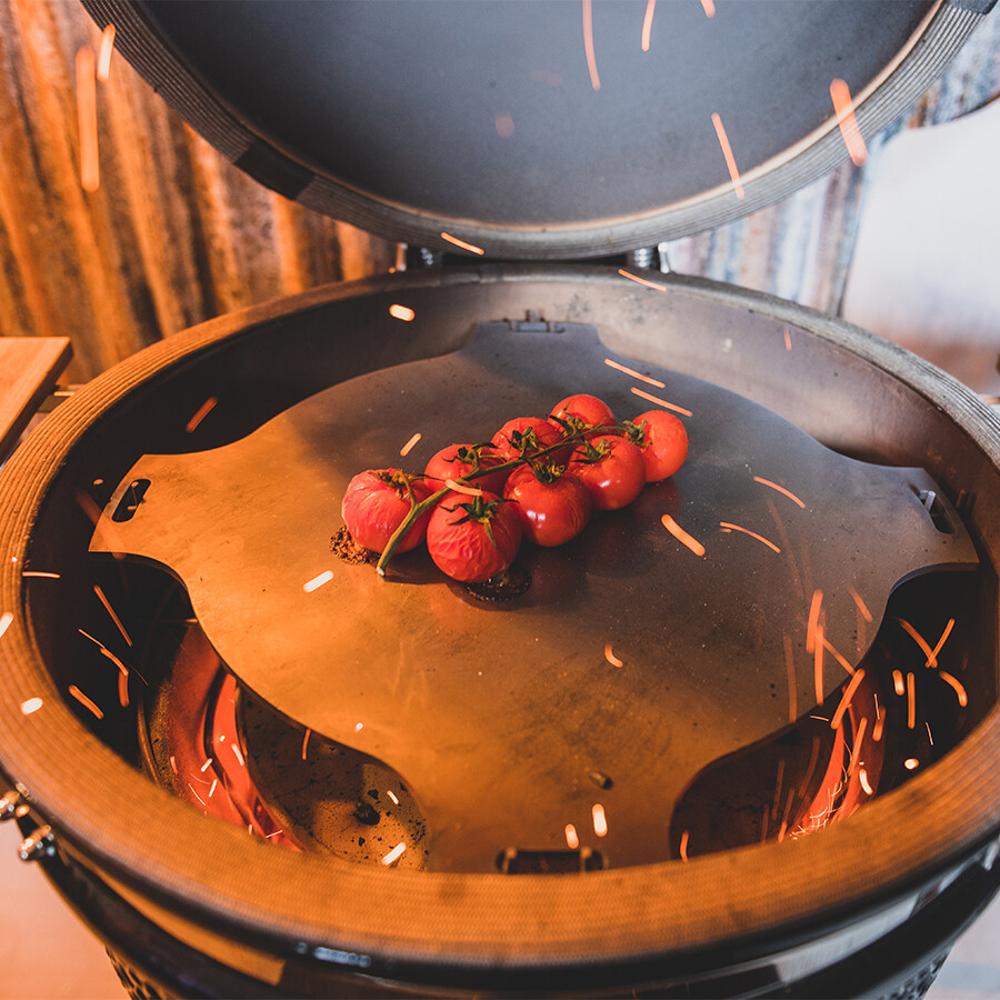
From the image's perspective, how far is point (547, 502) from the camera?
112cm

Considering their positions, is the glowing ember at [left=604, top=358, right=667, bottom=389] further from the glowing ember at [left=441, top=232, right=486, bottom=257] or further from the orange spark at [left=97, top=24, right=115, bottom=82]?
the orange spark at [left=97, top=24, right=115, bottom=82]

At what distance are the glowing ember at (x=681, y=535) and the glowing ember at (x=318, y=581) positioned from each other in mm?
484

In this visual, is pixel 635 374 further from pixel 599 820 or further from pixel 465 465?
pixel 599 820

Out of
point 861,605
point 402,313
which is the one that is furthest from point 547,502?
point 402,313

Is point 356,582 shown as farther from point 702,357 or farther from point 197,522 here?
point 702,357

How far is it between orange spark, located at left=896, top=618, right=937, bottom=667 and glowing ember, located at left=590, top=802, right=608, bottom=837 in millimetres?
674

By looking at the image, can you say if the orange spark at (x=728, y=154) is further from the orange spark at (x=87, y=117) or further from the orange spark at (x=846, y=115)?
the orange spark at (x=87, y=117)

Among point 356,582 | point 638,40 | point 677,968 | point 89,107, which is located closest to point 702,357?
point 638,40

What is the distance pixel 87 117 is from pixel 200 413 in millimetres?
1161

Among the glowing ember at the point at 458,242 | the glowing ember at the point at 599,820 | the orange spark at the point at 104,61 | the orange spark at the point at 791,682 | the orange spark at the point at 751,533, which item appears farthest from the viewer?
the orange spark at the point at 104,61

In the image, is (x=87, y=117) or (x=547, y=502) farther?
(x=87, y=117)

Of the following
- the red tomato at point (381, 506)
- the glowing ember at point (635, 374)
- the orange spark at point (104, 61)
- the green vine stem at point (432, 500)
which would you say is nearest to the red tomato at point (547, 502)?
the green vine stem at point (432, 500)

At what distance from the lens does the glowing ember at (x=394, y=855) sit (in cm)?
114

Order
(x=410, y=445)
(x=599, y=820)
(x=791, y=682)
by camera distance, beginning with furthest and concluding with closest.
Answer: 1. (x=410, y=445)
2. (x=791, y=682)
3. (x=599, y=820)
